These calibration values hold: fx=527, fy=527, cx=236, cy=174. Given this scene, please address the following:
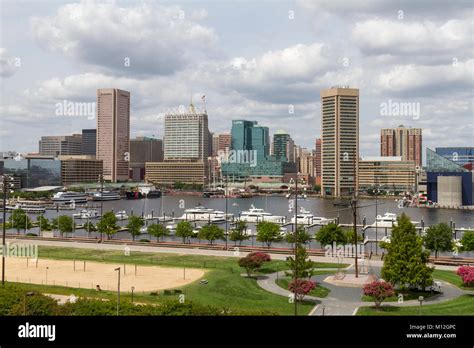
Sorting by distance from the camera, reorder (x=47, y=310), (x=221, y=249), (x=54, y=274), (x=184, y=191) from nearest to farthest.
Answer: (x=47, y=310) → (x=54, y=274) → (x=221, y=249) → (x=184, y=191)

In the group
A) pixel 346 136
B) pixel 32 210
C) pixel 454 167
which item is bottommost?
pixel 32 210

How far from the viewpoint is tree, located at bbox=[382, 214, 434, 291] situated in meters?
29.4

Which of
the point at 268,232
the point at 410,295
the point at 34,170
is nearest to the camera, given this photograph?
the point at 410,295

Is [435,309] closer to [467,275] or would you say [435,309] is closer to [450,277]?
[467,275]

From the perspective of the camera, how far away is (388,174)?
184 m

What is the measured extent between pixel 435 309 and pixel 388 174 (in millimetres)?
163332

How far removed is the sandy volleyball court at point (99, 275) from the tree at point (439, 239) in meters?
20.8

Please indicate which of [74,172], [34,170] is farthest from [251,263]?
[74,172]

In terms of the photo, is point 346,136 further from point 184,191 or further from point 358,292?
point 358,292

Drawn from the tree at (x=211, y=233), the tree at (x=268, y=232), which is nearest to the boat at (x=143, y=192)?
the tree at (x=211, y=233)

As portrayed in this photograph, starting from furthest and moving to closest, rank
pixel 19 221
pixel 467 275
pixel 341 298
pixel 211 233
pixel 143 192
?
1. pixel 143 192
2. pixel 19 221
3. pixel 211 233
4. pixel 467 275
5. pixel 341 298
